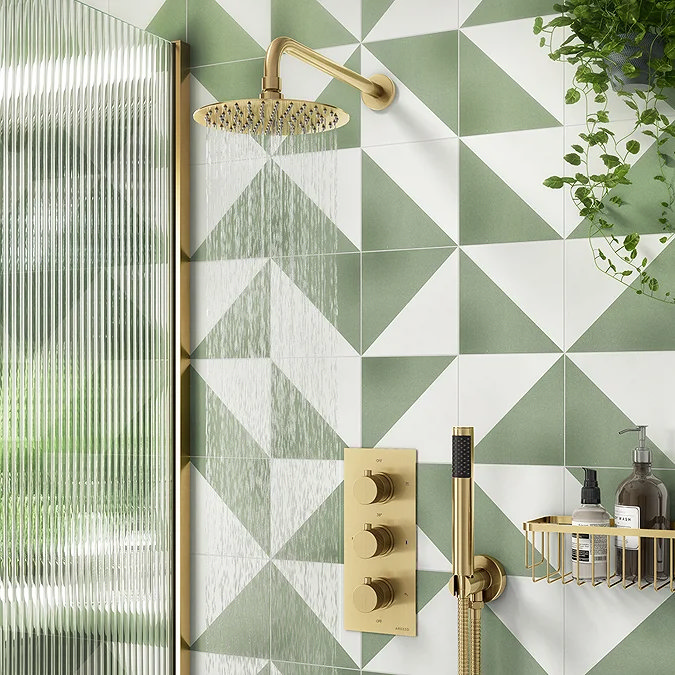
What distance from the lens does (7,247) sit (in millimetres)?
1585

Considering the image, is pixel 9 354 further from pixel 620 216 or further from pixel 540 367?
pixel 620 216

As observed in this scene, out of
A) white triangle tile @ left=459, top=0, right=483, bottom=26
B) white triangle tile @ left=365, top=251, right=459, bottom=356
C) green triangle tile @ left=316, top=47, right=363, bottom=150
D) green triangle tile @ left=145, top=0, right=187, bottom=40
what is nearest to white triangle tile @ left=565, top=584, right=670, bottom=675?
white triangle tile @ left=365, top=251, right=459, bottom=356

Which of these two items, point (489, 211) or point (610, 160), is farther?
point (489, 211)

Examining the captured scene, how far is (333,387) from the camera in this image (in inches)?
73.2

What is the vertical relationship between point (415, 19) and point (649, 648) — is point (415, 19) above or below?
above

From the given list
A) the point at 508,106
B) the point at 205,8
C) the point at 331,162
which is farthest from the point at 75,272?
the point at 508,106

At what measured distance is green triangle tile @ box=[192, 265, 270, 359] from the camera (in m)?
1.92

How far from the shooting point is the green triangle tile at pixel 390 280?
5.87 ft

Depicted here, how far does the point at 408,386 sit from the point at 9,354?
0.69 meters

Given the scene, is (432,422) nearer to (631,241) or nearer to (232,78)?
(631,241)

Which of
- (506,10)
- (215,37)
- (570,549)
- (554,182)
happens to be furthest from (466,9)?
(570,549)

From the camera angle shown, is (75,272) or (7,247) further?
(75,272)

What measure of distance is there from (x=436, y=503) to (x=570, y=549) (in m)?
0.25

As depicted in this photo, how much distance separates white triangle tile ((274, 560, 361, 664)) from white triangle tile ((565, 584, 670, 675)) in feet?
1.29
